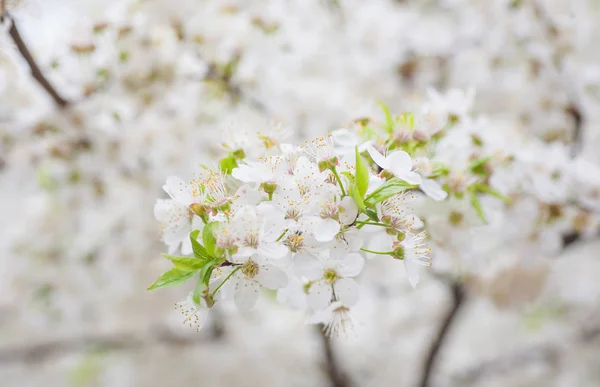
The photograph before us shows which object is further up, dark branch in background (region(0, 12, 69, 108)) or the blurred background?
dark branch in background (region(0, 12, 69, 108))

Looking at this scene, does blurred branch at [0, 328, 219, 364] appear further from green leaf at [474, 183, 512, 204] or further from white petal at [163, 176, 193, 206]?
white petal at [163, 176, 193, 206]

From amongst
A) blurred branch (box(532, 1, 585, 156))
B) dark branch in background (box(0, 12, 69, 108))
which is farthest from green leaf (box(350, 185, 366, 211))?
blurred branch (box(532, 1, 585, 156))

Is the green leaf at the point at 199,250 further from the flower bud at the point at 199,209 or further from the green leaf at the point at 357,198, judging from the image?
the green leaf at the point at 357,198

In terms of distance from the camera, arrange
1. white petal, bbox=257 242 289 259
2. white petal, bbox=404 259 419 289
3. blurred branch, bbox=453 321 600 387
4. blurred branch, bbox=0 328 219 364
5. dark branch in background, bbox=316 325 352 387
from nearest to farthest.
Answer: white petal, bbox=257 242 289 259, white petal, bbox=404 259 419 289, dark branch in background, bbox=316 325 352 387, blurred branch, bbox=453 321 600 387, blurred branch, bbox=0 328 219 364

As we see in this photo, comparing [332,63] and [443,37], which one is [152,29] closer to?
[332,63]

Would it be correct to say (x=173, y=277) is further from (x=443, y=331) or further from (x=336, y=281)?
(x=443, y=331)

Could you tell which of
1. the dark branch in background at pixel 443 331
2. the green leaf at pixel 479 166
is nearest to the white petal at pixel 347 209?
the green leaf at pixel 479 166

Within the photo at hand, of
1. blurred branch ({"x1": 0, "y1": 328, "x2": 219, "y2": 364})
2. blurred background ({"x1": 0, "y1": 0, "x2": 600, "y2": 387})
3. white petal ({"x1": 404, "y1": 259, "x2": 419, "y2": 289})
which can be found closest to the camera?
white petal ({"x1": 404, "y1": 259, "x2": 419, "y2": 289})

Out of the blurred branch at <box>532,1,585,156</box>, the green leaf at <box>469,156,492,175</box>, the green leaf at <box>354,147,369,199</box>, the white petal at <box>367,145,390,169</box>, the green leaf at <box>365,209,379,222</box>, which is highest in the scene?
the green leaf at <box>354,147,369,199</box>
